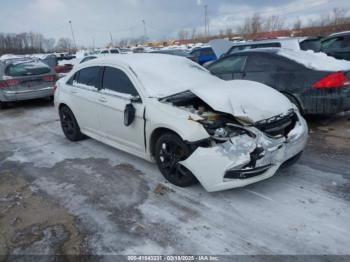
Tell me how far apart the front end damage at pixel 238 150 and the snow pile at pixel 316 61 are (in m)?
2.32

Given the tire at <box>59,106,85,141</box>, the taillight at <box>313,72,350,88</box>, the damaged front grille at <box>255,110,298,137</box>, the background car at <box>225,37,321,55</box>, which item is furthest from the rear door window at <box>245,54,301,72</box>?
the tire at <box>59,106,85,141</box>

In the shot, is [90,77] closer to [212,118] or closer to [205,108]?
[205,108]

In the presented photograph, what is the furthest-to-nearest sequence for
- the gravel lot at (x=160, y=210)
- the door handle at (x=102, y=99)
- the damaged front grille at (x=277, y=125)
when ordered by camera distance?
the door handle at (x=102, y=99), the damaged front grille at (x=277, y=125), the gravel lot at (x=160, y=210)

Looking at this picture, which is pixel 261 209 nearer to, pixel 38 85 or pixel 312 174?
pixel 312 174

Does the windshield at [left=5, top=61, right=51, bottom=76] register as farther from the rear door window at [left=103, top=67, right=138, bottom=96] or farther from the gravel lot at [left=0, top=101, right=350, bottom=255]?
the rear door window at [left=103, top=67, right=138, bottom=96]

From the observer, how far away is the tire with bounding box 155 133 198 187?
143 inches

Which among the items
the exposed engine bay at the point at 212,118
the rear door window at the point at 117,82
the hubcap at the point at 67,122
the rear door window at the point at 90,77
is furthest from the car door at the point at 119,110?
the hubcap at the point at 67,122

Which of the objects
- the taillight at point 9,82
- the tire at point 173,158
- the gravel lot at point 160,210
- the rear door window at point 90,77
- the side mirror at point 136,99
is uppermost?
the rear door window at point 90,77

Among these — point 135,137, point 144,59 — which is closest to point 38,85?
point 144,59

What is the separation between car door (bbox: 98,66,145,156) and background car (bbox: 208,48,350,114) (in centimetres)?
299

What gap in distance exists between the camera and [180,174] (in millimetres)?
3771

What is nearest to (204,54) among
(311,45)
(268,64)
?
(311,45)

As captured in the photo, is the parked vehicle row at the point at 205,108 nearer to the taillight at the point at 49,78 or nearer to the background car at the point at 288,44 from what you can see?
the background car at the point at 288,44

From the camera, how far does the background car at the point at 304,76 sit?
208 inches
